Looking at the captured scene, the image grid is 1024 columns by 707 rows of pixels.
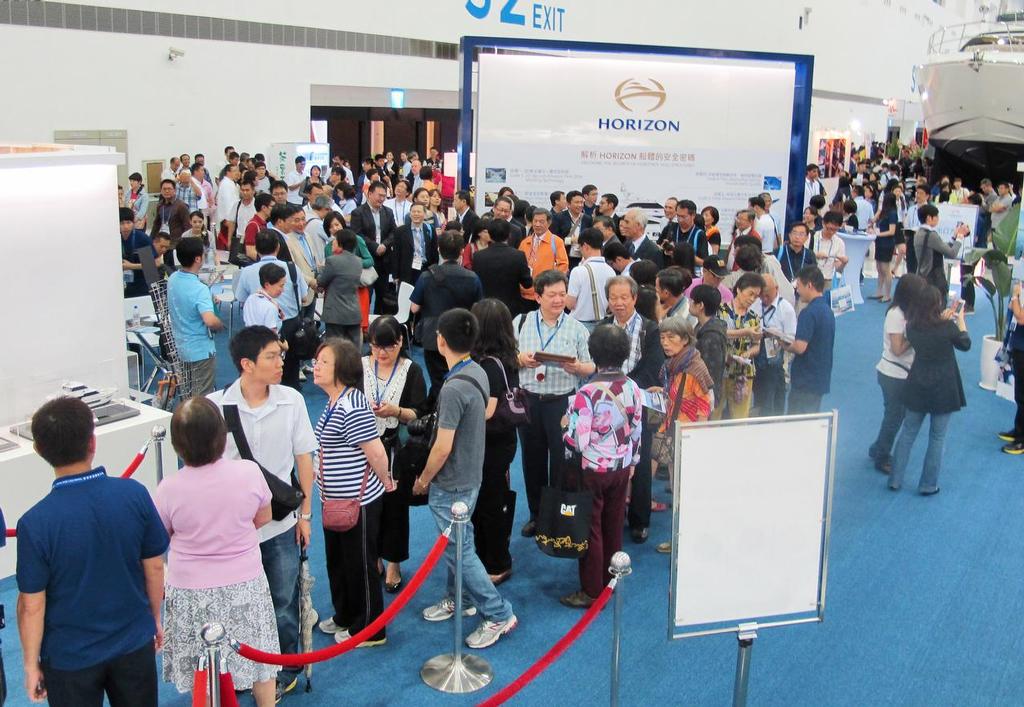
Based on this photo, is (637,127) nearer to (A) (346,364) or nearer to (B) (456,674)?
(A) (346,364)

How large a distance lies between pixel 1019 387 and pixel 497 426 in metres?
4.39

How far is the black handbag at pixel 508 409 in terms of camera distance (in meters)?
4.20

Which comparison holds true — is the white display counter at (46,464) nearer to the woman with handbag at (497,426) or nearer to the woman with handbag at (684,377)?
the woman with handbag at (497,426)

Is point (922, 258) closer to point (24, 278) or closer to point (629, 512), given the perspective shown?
point (629, 512)

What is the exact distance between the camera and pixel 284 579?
359 centimetres

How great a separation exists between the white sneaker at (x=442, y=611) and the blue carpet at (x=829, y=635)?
0.05m

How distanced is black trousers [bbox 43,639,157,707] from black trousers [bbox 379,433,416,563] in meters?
1.49

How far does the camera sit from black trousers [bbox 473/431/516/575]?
170 inches

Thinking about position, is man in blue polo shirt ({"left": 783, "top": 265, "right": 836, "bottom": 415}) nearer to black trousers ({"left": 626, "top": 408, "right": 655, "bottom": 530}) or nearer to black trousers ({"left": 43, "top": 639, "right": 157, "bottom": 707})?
black trousers ({"left": 626, "top": 408, "right": 655, "bottom": 530})

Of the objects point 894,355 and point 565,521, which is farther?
point 894,355

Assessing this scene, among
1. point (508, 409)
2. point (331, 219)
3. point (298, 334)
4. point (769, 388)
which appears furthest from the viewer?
point (331, 219)

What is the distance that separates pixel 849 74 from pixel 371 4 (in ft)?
66.7

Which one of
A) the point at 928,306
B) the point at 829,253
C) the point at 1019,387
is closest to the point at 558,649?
the point at 928,306

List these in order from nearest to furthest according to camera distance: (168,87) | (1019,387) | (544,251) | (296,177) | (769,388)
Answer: (769,388), (1019,387), (544,251), (296,177), (168,87)
